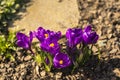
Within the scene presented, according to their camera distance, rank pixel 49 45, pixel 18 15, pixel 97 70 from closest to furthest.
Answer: pixel 49 45 → pixel 97 70 → pixel 18 15

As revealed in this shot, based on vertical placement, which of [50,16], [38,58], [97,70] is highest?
[50,16]

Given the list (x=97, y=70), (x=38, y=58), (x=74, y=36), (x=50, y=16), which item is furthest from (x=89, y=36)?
(x=50, y=16)

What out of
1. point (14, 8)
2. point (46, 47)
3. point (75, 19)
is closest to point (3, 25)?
point (14, 8)

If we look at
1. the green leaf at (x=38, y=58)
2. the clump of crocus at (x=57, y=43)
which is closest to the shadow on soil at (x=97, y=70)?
the clump of crocus at (x=57, y=43)

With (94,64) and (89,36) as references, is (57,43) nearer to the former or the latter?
(89,36)

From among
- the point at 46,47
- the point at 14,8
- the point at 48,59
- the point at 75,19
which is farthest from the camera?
the point at 14,8

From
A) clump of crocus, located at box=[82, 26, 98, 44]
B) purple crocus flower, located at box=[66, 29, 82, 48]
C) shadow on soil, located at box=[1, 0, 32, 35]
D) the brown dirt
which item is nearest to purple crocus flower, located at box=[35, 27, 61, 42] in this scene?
purple crocus flower, located at box=[66, 29, 82, 48]

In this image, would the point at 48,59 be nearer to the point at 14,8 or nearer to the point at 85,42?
the point at 85,42
